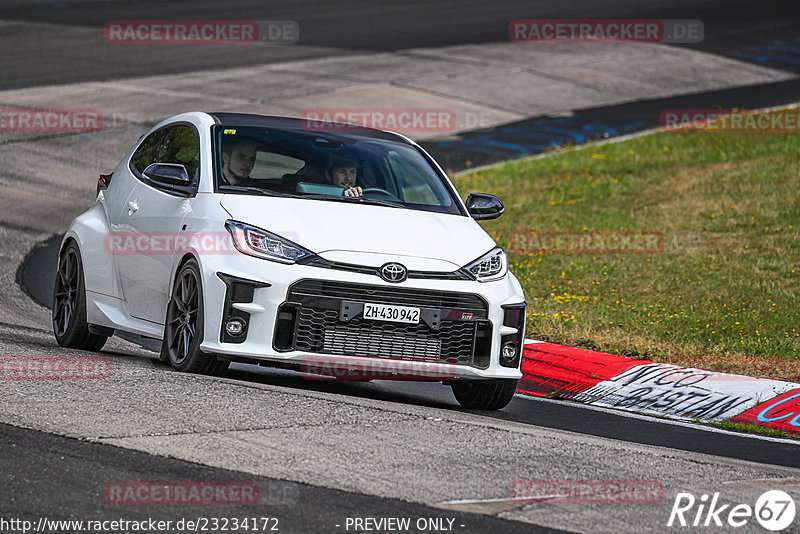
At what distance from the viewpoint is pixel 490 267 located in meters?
8.27

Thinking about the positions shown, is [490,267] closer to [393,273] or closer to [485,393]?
[393,273]

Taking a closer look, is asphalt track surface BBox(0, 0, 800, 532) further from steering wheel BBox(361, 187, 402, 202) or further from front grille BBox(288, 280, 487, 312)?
steering wheel BBox(361, 187, 402, 202)

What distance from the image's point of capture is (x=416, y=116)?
963 inches

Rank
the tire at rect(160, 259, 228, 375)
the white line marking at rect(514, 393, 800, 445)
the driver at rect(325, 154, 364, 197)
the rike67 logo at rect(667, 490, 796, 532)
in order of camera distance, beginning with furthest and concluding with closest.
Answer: the driver at rect(325, 154, 364, 197) < the white line marking at rect(514, 393, 800, 445) < the tire at rect(160, 259, 228, 375) < the rike67 logo at rect(667, 490, 796, 532)

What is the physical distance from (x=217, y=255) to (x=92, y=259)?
6.40ft

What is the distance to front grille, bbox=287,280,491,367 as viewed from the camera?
7.77 m

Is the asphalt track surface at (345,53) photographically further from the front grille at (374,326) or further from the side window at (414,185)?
the side window at (414,185)

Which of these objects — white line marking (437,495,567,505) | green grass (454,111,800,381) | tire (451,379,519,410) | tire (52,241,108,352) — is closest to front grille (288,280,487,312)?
tire (451,379,519,410)

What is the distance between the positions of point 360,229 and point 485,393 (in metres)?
1.39

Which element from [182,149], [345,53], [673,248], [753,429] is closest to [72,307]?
[182,149]

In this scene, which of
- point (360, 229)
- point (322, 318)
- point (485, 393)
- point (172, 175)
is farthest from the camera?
A: point (485, 393)

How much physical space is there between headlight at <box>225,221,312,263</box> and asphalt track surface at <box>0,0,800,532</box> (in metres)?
1.09

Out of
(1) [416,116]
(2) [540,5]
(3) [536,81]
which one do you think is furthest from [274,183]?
(2) [540,5]

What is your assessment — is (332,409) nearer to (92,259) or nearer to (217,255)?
(217,255)
